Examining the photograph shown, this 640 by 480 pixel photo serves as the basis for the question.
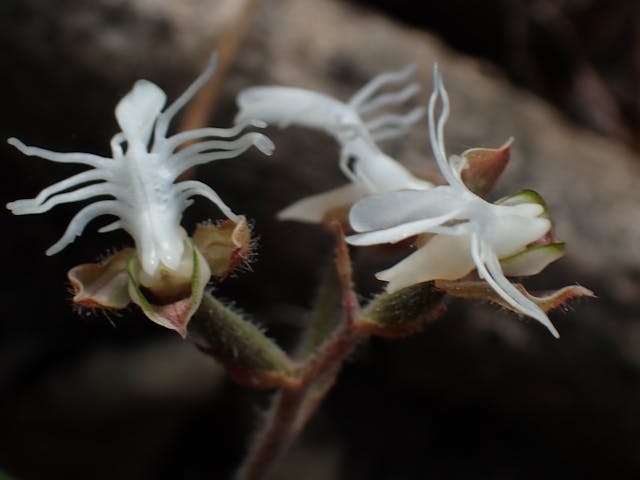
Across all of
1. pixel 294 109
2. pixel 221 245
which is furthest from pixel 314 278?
A: pixel 221 245

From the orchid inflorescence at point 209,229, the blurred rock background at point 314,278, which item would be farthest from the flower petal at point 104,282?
the blurred rock background at point 314,278

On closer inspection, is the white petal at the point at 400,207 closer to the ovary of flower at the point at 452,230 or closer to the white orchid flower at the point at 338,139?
the ovary of flower at the point at 452,230

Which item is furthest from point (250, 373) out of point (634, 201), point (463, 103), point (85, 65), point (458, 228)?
point (634, 201)

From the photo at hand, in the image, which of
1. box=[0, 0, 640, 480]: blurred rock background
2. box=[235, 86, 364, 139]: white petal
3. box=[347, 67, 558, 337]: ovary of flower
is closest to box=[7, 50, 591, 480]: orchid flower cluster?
box=[347, 67, 558, 337]: ovary of flower

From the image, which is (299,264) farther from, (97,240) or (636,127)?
(636,127)

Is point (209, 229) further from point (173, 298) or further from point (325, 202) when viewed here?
point (325, 202)

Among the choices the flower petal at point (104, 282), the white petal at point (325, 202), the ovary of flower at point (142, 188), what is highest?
the ovary of flower at point (142, 188)

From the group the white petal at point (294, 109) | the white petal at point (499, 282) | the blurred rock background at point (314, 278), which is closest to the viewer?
the white petal at point (499, 282)

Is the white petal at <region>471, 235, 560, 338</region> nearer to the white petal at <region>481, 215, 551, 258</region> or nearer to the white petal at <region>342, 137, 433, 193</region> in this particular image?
the white petal at <region>481, 215, 551, 258</region>
